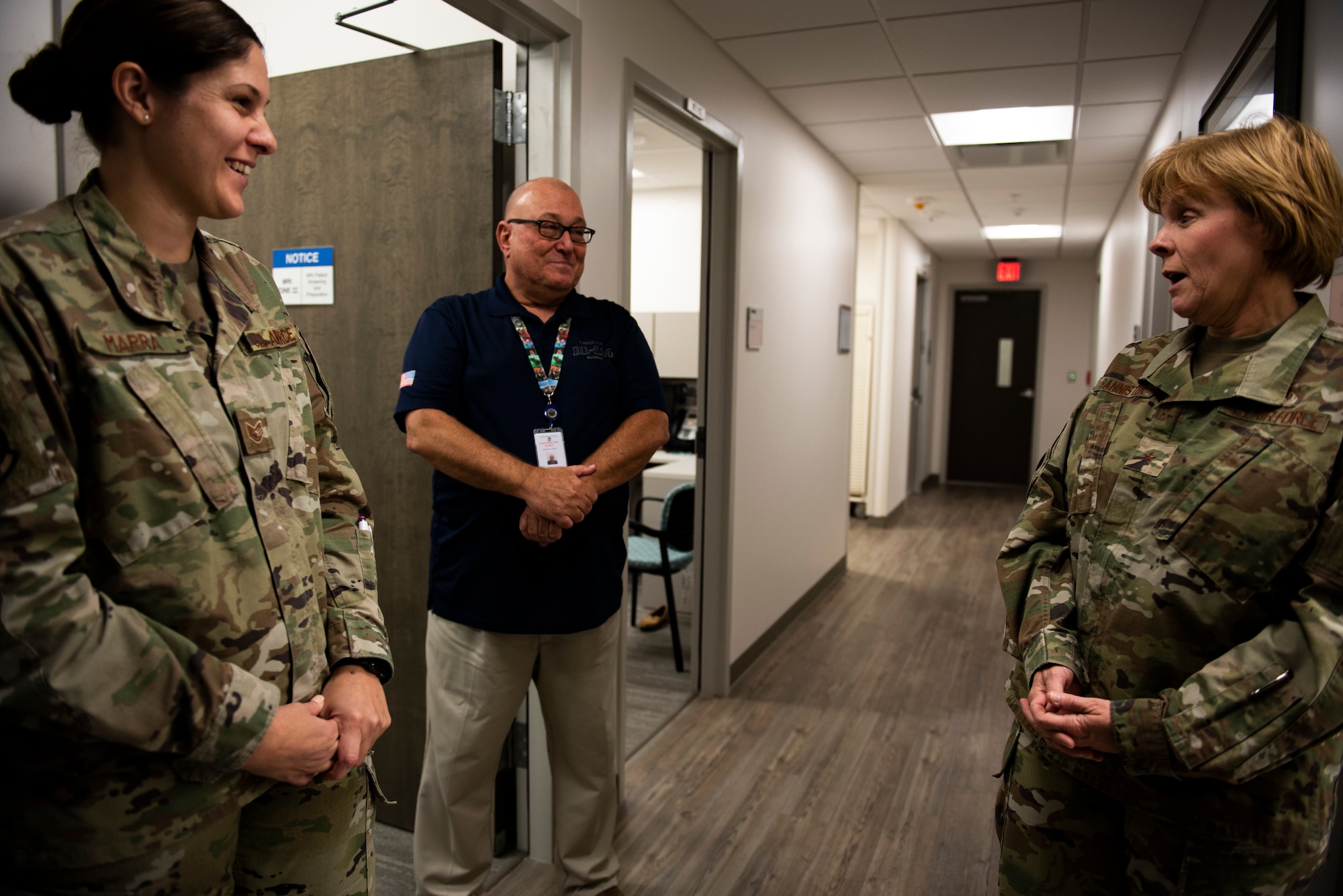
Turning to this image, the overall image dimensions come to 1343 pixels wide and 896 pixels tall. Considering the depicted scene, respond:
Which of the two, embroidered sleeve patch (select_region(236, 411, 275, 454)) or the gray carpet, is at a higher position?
embroidered sleeve patch (select_region(236, 411, 275, 454))

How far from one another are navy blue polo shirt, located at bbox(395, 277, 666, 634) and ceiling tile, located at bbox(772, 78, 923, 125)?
227cm

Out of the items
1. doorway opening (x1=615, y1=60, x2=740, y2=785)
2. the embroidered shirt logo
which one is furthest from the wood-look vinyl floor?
the embroidered shirt logo

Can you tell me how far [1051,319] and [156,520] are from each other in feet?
32.4

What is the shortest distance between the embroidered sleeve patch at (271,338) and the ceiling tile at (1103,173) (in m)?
4.89

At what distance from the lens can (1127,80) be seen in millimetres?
3469

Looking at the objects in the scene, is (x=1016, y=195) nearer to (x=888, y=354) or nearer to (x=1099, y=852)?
(x=888, y=354)

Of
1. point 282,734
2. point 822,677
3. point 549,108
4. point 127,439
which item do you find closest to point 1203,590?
point 282,734

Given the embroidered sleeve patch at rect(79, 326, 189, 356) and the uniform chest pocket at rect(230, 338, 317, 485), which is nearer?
the embroidered sleeve patch at rect(79, 326, 189, 356)

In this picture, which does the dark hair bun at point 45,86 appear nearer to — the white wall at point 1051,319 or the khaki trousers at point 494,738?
the khaki trousers at point 494,738

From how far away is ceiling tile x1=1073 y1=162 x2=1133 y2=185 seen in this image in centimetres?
489

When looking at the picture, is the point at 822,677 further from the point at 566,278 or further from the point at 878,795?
the point at 566,278

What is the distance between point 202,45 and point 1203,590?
134 centimetres

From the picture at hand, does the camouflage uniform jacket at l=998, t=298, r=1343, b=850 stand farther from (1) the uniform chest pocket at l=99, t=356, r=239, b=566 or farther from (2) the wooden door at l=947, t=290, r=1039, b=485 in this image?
(2) the wooden door at l=947, t=290, r=1039, b=485

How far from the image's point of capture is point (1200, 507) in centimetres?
112
